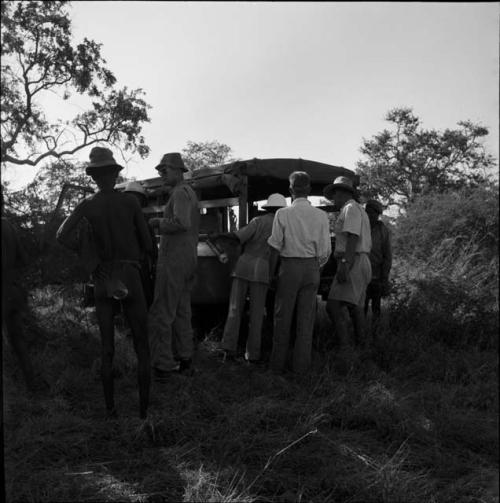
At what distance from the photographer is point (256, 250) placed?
5.11 metres

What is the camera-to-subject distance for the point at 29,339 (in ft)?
3.08

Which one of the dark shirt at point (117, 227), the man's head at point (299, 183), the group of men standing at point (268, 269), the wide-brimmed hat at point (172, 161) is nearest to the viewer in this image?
the dark shirt at point (117, 227)

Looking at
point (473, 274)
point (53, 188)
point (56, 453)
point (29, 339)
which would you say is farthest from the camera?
point (473, 274)

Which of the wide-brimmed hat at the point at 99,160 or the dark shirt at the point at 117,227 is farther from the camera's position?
the dark shirt at the point at 117,227

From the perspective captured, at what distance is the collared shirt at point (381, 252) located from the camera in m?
6.20

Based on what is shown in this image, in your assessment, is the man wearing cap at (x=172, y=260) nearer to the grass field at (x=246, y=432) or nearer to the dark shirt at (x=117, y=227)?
the grass field at (x=246, y=432)

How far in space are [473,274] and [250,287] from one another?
280 cm

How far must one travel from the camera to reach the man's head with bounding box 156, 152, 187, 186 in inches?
165

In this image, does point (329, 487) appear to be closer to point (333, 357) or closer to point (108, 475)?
point (108, 475)

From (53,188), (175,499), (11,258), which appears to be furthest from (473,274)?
(11,258)

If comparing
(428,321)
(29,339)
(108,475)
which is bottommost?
(108,475)

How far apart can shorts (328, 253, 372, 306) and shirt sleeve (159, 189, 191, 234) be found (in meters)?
1.58

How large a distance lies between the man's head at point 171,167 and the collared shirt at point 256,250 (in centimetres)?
100

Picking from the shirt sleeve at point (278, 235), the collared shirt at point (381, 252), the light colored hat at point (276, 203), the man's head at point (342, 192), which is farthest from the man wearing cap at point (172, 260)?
the collared shirt at point (381, 252)
